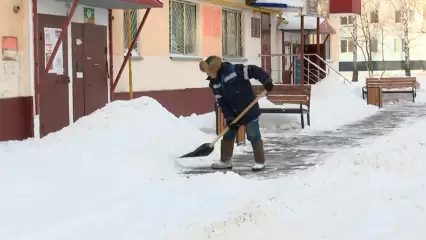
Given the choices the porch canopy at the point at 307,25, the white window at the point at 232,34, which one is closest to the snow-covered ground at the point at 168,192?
the white window at the point at 232,34

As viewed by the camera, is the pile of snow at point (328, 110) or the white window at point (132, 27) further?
the pile of snow at point (328, 110)

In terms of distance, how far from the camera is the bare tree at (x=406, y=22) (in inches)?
1734

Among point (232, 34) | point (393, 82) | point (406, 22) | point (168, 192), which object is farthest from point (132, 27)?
point (406, 22)

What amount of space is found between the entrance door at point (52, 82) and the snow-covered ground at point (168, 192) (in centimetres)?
124

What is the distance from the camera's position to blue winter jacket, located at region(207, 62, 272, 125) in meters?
8.23

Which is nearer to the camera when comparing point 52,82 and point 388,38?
point 52,82

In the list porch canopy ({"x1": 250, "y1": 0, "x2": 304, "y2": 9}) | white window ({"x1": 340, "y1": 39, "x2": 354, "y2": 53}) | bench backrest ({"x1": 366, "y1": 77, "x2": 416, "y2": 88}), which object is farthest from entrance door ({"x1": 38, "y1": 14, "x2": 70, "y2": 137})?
white window ({"x1": 340, "y1": 39, "x2": 354, "y2": 53})

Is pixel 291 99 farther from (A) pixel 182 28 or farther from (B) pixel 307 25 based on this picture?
(B) pixel 307 25

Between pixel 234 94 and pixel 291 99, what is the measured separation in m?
5.80

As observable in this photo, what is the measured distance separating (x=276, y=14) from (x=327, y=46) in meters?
7.41

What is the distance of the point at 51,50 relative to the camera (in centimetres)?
1026

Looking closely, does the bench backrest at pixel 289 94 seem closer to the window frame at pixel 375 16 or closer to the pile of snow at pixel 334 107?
the pile of snow at pixel 334 107

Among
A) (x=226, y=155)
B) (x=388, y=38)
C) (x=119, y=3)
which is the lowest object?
(x=226, y=155)

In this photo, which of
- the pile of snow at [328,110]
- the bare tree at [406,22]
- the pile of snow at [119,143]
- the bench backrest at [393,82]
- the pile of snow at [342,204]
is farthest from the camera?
the bare tree at [406,22]
